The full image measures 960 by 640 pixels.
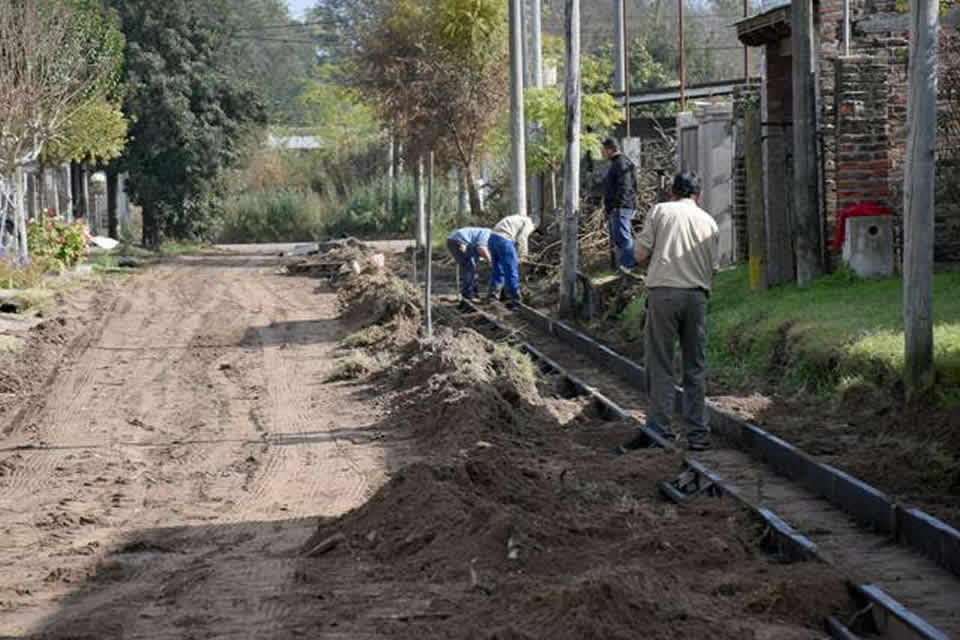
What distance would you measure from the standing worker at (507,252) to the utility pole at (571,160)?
8.46ft

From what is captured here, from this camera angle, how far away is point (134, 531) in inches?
413

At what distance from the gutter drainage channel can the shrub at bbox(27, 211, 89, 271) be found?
62.9ft

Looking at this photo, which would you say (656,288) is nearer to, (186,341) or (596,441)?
(596,441)

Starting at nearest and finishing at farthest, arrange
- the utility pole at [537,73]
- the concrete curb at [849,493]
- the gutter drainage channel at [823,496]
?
the gutter drainage channel at [823,496]
the concrete curb at [849,493]
the utility pole at [537,73]

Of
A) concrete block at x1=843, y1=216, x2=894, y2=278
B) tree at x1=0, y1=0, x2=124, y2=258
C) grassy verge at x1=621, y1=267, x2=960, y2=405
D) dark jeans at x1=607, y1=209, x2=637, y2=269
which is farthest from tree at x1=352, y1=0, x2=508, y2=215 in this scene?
concrete block at x1=843, y1=216, x2=894, y2=278

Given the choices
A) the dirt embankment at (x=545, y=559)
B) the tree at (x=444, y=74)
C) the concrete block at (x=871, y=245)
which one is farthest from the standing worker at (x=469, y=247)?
the tree at (x=444, y=74)

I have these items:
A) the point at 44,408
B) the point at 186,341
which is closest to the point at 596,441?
the point at 44,408

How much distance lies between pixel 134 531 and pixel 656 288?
4.47 m

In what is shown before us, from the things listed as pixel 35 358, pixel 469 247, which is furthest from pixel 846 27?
pixel 35 358

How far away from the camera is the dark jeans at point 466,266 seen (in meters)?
26.4

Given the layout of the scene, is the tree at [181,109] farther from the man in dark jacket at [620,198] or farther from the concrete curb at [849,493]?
the concrete curb at [849,493]

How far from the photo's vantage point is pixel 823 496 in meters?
11.1

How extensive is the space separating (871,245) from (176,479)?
31.6 ft

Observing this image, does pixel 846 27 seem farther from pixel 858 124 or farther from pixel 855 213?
pixel 855 213
